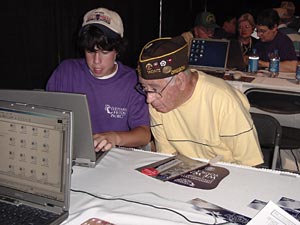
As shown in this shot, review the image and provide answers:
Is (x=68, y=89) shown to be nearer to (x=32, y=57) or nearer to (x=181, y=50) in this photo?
(x=181, y=50)

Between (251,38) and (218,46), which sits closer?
(218,46)

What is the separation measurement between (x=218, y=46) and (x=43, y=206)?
8.67 ft

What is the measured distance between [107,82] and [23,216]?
0.93 meters

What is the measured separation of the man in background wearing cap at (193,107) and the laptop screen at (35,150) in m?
0.59

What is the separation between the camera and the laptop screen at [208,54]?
359 centimetres

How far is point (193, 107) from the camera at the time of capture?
1771 mm

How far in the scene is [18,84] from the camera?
3396 mm

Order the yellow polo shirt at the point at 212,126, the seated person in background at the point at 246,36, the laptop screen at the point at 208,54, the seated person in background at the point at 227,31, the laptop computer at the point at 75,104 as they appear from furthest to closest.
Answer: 1. the seated person in background at the point at 227,31
2. the seated person in background at the point at 246,36
3. the laptop screen at the point at 208,54
4. the yellow polo shirt at the point at 212,126
5. the laptop computer at the point at 75,104

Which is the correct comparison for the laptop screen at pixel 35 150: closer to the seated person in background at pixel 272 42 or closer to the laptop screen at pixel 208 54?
the laptop screen at pixel 208 54

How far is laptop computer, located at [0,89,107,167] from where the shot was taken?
1.42m

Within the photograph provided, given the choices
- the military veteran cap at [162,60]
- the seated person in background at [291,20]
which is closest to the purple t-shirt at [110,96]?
the military veteran cap at [162,60]

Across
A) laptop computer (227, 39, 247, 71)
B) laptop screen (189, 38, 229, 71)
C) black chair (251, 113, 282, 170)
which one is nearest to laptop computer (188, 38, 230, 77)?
laptop screen (189, 38, 229, 71)

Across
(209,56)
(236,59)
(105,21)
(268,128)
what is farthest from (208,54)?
(105,21)

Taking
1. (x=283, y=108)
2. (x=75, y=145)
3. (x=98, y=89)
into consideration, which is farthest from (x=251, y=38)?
(x=75, y=145)
